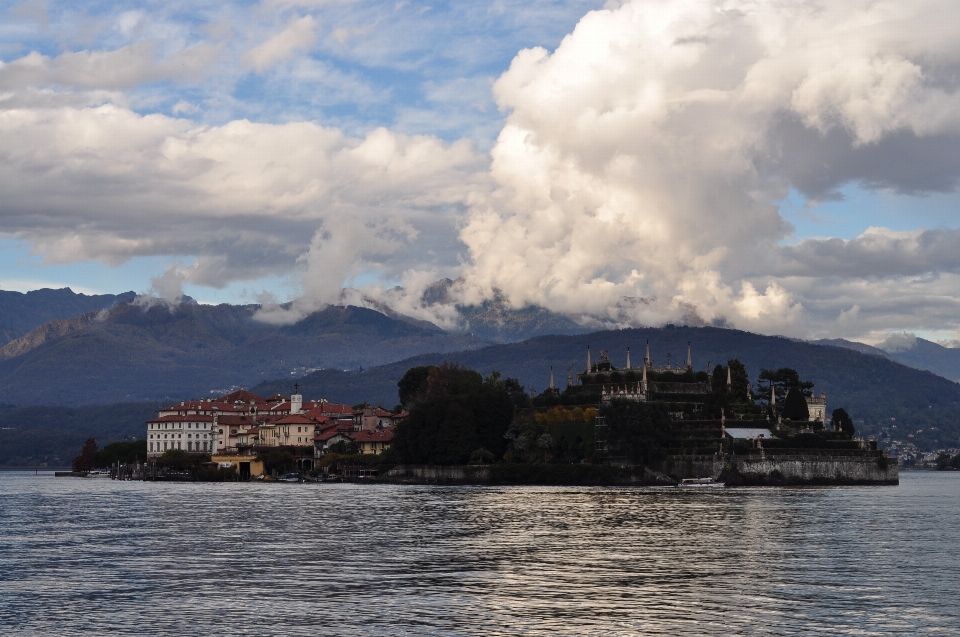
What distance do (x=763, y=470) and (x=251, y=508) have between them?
79546 millimetres

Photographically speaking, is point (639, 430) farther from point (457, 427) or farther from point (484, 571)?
point (484, 571)

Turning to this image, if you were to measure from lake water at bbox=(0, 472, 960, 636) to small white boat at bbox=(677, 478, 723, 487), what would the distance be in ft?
173

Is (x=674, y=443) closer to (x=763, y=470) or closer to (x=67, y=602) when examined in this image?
(x=763, y=470)

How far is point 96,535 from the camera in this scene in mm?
87188

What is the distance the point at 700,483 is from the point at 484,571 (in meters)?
109

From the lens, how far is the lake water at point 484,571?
4894 cm

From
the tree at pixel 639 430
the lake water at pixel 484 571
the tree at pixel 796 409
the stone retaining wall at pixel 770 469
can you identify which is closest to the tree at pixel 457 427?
the tree at pixel 639 430

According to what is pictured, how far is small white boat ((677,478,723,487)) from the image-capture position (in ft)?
550

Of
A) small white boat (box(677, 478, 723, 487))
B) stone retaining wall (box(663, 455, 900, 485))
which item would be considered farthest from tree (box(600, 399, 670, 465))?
small white boat (box(677, 478, 723, 487))

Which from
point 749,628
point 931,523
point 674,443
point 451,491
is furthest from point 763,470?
point 749,628

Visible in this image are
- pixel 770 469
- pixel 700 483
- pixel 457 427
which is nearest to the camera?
pixel 700 483

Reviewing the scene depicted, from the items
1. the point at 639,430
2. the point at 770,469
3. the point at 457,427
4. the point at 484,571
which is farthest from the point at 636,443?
the point at 484,571

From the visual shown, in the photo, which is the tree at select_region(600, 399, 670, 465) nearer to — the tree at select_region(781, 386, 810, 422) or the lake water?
the tree at select_region(781, 386, 810, 422)

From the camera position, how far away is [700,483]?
16875cm
